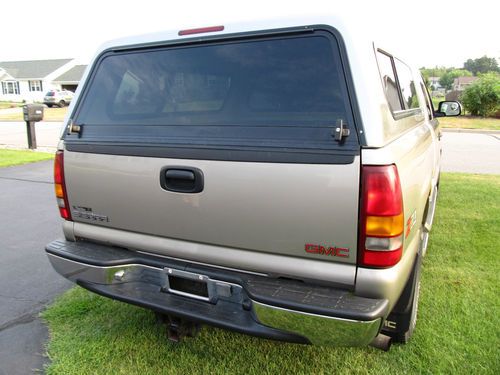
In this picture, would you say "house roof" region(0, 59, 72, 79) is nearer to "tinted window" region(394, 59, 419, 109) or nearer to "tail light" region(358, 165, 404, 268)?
"tinted window" region(394, 59, 419, 109)

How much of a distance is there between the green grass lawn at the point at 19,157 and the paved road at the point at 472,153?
9767 millimetres

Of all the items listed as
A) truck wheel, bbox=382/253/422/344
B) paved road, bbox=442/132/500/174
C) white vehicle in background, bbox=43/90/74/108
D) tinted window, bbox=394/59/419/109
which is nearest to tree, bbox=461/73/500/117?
paved road, bbox=442/132/500/174

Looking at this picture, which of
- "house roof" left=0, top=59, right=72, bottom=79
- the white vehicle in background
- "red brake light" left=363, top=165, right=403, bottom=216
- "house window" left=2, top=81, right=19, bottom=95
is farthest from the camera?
"house window" left=2, top=81, right=19, bottom=95

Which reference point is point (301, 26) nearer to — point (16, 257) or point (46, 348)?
point (46, 348)

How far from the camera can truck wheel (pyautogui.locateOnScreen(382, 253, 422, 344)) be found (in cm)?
247

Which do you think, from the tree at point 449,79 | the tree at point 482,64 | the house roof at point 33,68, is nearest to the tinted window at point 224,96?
the house roof at point 33,68

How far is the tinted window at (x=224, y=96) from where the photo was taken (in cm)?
210

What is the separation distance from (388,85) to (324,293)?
1.28 metres

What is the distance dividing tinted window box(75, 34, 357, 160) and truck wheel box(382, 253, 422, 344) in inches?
42.5

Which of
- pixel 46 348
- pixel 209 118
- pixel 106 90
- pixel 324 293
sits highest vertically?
pixel 106 90

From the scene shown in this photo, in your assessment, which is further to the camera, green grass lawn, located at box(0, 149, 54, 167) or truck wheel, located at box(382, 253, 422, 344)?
green grass lawn, located at box(0, 149, 54, 167)

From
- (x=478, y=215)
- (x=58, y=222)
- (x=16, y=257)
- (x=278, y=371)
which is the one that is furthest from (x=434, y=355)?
(x=58, y=222)

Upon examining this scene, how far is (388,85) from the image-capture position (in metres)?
2.46

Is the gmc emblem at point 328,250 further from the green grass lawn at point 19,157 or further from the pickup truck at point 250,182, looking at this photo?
the green grass lawn at point 19,157
